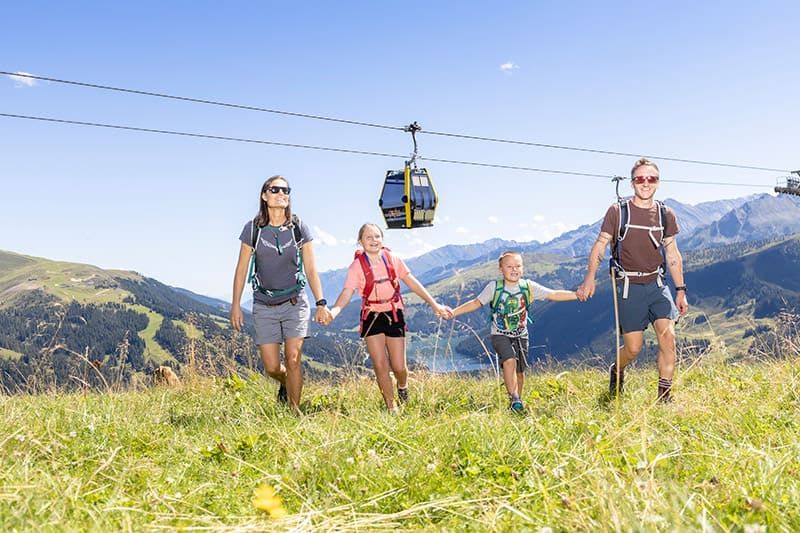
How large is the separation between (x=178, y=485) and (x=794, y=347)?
8139 mm

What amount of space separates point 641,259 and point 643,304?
1.79 ft

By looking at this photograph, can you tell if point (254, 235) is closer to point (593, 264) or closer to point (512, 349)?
point (512, 349)

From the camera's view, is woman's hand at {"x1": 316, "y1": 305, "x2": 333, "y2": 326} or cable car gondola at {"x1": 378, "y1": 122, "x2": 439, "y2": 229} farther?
cable car gondola at {"x1": 378, "y1": 122, "x2": 439, "y2": 229}

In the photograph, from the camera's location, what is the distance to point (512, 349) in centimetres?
699

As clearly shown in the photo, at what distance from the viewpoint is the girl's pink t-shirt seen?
7.04 meters

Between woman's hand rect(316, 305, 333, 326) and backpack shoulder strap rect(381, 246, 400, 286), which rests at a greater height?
backpack shoulder strap rect(381, 246, 400, 286)

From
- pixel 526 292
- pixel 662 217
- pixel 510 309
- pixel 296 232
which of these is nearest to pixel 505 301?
pixel 510 309

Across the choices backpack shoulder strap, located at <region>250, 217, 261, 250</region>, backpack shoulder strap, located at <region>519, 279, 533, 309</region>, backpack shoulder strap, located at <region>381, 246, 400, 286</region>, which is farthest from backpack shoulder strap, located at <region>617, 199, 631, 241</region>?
backpack shoulder strap, located at <region>250, 217, 261, 250</region>

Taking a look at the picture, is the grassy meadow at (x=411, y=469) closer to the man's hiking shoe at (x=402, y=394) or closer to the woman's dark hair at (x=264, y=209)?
the man's hiking shoe at (x=402, y=394)

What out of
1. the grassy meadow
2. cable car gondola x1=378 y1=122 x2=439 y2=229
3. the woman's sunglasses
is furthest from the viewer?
cable car gondola x1=378 y1=122 x2=439 y2=229

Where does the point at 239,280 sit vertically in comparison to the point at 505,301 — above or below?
above

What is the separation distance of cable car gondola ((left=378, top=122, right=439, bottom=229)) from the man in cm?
678

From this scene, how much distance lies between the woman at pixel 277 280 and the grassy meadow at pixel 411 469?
2.27 ft

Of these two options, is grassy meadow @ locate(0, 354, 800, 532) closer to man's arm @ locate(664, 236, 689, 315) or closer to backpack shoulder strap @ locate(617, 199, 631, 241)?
man's arm @ locate(664, 236, 689, 315)
